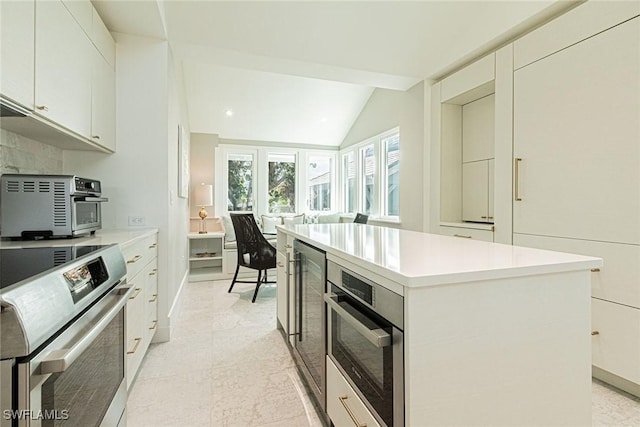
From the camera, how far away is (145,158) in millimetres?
2537

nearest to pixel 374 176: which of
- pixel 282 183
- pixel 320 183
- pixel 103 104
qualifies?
pixel 320 183

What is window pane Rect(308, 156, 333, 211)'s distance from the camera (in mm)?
6516

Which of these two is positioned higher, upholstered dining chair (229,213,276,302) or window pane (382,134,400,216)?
window pane (382,134,400,216)

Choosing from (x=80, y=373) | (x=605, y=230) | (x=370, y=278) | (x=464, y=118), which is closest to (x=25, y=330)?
(x=80, y=373)

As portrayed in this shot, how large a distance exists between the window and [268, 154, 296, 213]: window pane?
3.46 feet

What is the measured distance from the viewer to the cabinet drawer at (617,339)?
1776 mm

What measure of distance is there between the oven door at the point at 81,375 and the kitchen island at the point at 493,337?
861mm

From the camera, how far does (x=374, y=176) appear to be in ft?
17.5

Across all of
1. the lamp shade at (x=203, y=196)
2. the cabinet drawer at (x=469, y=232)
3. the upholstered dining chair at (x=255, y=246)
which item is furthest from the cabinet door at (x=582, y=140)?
the lamp shade at (x=203, y=196)

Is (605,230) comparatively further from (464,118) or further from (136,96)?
(136,96)

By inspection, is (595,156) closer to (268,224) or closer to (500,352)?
(500,352)

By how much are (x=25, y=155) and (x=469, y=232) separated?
3.39m

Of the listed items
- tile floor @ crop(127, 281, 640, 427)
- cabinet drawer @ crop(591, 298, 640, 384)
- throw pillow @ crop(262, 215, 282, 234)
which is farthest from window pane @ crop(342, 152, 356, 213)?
cabinet drawer @ crop(591, 298, 640, 384)

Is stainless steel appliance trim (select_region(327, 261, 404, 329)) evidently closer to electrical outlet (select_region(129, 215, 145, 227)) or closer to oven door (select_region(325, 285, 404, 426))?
oven door (select_region(325, 285, 404, 426))
